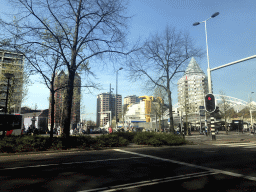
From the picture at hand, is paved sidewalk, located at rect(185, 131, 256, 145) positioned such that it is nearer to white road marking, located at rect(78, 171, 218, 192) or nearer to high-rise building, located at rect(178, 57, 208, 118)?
high-rise building, located at rect(178, 57, 208, 118)

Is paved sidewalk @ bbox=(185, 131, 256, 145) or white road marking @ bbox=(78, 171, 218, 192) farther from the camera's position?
paved sidewalk @ bbox=(185, 131, 256, 145)

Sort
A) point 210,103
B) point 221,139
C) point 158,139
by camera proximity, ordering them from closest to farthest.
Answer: point 158,139 → point 210,103 → point 221,139

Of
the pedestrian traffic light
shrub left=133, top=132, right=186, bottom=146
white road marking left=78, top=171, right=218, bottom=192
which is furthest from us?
the pedestrian traffic light

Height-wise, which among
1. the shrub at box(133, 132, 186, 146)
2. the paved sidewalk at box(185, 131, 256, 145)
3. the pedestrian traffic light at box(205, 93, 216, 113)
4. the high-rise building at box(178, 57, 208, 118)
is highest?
the high-rise building at box(178, 57, 208, 118)

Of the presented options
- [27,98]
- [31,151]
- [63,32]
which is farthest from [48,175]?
[27,98]

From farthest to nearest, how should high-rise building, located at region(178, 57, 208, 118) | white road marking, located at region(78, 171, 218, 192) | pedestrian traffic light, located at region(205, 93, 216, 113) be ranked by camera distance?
high-rise building, located at region(178, 57, 208, 118) → pedestrian traffic light, located at region(205, 93, 216, 113) → white road marking, located at region(78, 171, 218, 192)

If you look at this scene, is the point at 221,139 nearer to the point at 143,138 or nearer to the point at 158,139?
the point at 158,139

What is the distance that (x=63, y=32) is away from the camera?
13.2 m

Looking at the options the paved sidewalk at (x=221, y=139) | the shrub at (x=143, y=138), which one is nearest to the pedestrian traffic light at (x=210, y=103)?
the paved sidewalk at (x=221, y=139)

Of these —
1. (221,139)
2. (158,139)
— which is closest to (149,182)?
(158,139)

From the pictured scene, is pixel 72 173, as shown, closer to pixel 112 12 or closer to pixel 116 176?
pixel 116 176

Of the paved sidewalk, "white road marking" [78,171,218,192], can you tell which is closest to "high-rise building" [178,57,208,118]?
the paved sidewalk

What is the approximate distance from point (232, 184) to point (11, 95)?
29.1 m

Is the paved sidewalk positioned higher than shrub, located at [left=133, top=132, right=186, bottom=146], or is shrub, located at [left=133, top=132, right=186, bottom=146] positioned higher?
shrub, located at [left=133, top=132, right=186, bottom=146]
